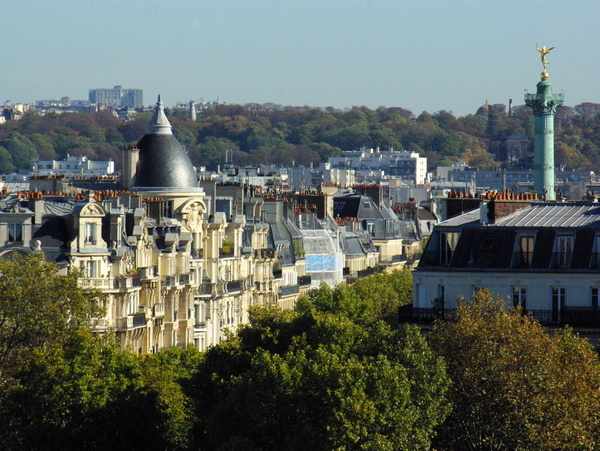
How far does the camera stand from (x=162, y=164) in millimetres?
85312

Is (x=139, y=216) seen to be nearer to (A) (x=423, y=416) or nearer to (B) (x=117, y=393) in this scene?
(B) (x=117, y=393)

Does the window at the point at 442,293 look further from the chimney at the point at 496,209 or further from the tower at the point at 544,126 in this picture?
the tower at the point at 544,126

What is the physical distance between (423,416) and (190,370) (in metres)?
12.8

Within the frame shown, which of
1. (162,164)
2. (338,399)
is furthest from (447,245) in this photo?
(162,164)

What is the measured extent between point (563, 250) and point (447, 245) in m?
3.47

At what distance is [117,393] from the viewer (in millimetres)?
56969

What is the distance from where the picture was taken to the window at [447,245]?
190 ft

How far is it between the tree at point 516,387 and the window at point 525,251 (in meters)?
4.27

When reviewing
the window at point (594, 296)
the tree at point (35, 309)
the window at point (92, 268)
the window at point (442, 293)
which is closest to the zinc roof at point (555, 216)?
the window at point (594, 296)

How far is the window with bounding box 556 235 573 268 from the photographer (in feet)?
184

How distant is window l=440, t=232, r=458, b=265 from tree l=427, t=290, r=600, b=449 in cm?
548

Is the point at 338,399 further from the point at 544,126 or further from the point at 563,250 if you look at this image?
the point at 544,126

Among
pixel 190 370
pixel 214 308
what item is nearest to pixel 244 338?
pixel 190 370

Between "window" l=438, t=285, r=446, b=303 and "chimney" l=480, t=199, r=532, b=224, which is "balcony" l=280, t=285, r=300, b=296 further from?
A: "window" l=438, t=285, r=446, b=303
